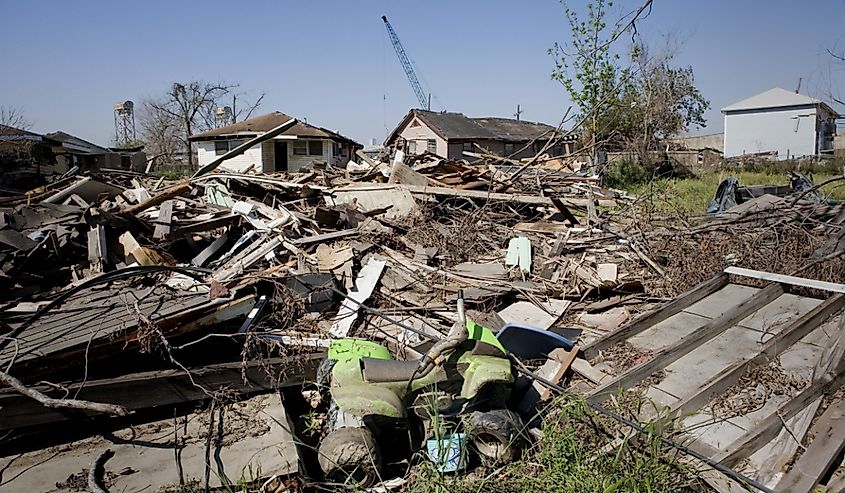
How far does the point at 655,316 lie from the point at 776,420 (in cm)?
164

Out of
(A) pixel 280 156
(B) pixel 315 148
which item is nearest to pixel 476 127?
(B) pixel 315 148

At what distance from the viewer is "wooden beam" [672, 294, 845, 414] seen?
3.59 meters

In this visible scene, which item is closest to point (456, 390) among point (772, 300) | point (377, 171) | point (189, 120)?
point (772, 300)

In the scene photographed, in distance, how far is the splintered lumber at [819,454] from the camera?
9.31 feet

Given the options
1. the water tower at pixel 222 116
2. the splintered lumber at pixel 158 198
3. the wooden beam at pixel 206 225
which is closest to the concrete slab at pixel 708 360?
the wooden beam at pixel 206 225

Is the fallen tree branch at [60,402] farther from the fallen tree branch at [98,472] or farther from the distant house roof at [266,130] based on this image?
the distant house roof at [266,130]

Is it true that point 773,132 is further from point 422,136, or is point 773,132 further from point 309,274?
point 309,274

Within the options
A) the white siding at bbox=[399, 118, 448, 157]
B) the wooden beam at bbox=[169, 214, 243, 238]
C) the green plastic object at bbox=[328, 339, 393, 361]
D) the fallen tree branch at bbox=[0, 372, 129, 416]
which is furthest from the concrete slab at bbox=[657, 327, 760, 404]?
the white siding at bbox=[399, 118, 448, 157]

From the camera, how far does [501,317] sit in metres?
5.60

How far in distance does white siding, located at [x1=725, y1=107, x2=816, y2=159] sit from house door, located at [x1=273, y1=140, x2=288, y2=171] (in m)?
32.7

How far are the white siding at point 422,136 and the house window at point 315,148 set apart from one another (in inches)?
250

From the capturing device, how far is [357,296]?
5.74 m

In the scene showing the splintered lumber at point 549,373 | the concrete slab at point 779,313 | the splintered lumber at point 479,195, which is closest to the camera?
the splintered lumber at point 549,373

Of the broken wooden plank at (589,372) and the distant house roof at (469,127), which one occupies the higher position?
the distant house roof at (469,127)
